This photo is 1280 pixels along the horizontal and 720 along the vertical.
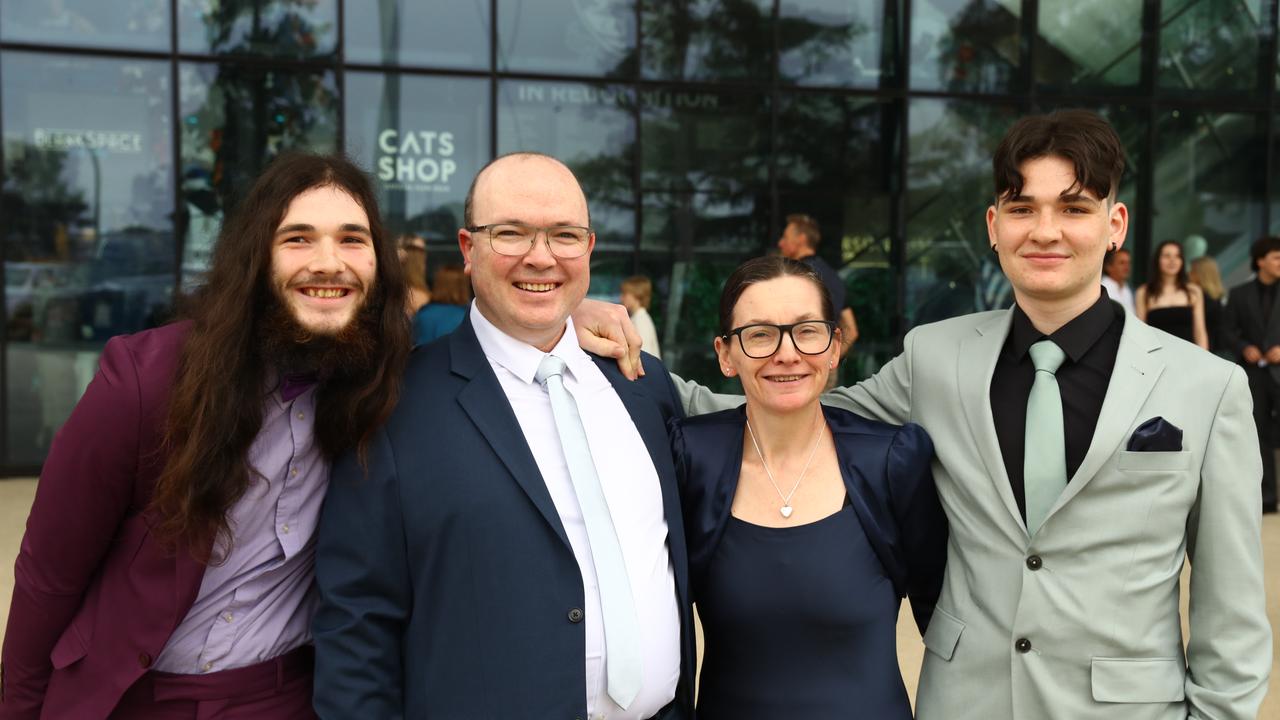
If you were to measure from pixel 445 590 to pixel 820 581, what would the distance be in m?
0.79

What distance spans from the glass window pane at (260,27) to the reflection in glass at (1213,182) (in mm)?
8237

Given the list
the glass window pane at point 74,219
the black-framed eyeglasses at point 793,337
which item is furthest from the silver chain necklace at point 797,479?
the glass window pane at point 74,219

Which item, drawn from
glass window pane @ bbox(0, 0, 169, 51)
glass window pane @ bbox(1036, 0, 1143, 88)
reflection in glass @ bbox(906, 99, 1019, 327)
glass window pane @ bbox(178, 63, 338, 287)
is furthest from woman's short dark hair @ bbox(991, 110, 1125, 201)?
glass window pane @ bbox(1036, 0, 1143, 88)

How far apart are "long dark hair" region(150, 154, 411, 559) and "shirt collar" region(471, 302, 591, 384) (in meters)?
0.18

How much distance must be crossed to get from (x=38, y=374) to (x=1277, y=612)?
355 inches

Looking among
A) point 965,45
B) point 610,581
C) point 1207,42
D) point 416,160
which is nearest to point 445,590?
point 610,581

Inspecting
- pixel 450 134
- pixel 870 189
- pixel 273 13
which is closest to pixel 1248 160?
pixel 870 189

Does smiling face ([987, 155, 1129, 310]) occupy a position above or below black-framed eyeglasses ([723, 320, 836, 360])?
above

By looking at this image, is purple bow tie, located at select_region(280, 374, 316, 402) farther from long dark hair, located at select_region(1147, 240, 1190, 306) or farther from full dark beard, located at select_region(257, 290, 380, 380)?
long dark hair, located at select_region(1147, 240, 1190, 306)

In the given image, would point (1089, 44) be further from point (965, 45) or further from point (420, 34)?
point (420, 34)

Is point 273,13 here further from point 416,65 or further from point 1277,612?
point 1277,612

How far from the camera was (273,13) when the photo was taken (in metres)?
8.87

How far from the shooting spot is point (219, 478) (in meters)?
1.92

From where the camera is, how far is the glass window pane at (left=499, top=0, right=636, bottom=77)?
937 centimetres
